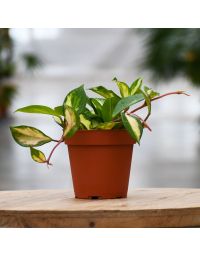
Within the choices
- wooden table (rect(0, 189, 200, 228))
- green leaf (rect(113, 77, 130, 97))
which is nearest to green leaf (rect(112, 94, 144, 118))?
green leaf (rect(113, 77, 130, 97))

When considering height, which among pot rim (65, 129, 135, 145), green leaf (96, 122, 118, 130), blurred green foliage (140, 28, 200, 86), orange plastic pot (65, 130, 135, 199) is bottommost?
orange plastic pot (65, 130, 135, 199)

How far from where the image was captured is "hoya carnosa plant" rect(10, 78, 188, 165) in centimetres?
150

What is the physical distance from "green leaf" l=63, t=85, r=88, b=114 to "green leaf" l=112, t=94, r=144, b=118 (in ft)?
0.30

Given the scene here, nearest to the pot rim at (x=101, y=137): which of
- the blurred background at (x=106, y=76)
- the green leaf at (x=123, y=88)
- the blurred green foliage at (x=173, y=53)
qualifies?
the green leaf at (x=123, y=88)

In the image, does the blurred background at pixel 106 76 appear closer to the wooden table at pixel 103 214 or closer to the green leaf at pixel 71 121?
the green leaf at pixel 71 121

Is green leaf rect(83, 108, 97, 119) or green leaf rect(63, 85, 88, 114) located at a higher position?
green leaf rect(63, 85, 88, 114)

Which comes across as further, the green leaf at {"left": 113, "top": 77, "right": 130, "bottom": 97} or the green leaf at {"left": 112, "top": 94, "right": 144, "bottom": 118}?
the green leaf at {"left": 113, "top": 77, "right": 130, "bottom": 97}

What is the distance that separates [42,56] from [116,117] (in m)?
14.5

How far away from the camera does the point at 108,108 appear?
1.55 meters

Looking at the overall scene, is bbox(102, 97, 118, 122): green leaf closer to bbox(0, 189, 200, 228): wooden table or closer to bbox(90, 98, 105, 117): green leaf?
bbox(90, 98, 105, 117): green leaf

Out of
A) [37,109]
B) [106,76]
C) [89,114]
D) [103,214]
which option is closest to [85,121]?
[89,114]

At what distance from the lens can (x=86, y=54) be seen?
1486 cm

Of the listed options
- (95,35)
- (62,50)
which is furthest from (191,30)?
(62,50)

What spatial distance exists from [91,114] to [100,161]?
12 cm
